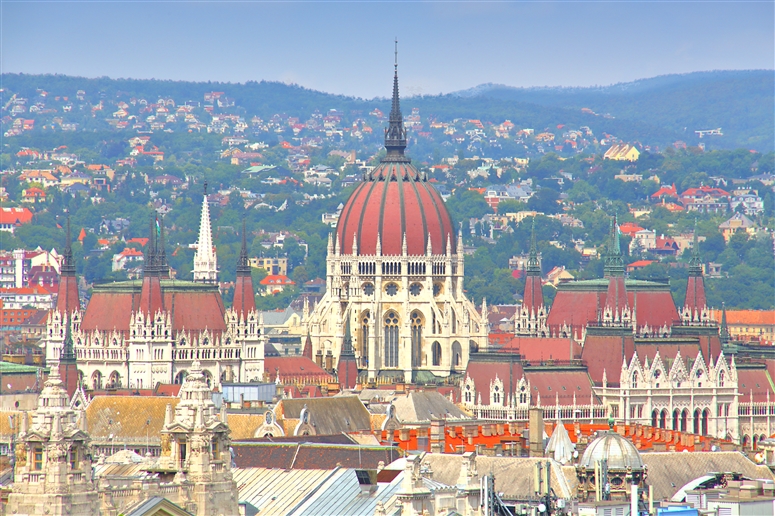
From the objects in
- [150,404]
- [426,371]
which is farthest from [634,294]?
[150,404]

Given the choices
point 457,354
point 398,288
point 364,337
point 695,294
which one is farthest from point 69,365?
point 695,294

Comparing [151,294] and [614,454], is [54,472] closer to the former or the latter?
[614,454]

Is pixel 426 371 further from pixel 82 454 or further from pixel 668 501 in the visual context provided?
pixel 82 454


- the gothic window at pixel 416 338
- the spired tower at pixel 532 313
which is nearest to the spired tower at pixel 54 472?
the spired tower at pixel 532 313

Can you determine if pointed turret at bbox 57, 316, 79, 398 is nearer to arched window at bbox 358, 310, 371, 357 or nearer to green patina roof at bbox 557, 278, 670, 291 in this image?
arched window at bbox 358, 310, 371, 357

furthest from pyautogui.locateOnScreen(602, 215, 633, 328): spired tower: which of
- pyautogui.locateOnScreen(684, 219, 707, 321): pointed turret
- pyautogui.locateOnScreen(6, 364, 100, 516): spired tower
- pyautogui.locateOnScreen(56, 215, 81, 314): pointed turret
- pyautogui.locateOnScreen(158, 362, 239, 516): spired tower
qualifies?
pyautogui.locateOnScreen(6, 364, 100, 516): spired tower

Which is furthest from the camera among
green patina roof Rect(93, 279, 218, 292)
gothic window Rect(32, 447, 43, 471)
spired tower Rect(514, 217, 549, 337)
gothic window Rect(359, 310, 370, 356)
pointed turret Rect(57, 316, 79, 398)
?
gothic window Rect(359, 310, 370, 356)

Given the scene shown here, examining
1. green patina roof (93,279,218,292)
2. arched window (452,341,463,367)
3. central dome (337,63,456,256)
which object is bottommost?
arched window (452,341,463,367)
